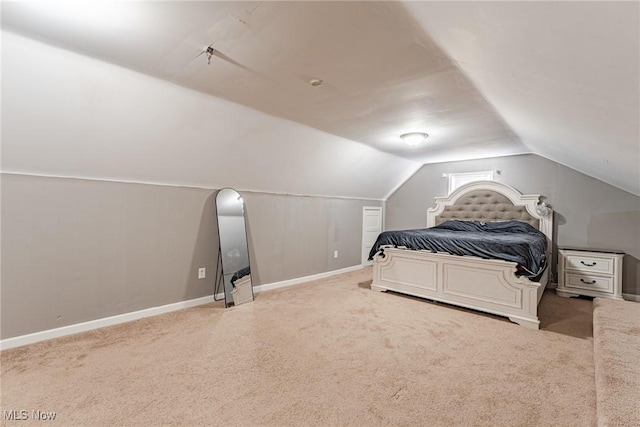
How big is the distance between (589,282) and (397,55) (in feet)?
13.2

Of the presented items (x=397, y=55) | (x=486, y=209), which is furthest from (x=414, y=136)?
(x=486, y=209)

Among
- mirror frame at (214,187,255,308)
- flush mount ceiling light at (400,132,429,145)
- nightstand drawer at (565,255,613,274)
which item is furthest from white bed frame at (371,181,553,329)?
mirror frame at (214,187,255,308)

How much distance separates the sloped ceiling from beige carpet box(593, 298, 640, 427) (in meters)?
1.35

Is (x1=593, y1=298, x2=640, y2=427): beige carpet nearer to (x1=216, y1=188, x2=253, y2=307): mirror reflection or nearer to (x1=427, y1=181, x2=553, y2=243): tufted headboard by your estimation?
(x1=427, y1=181, x2=553, y2=243): tufted headboard

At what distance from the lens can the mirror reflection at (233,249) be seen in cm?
350

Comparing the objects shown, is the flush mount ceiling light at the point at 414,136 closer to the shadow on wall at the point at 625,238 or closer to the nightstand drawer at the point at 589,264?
the nightstand drawer at the point at 589,264

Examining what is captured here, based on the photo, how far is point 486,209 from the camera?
4.90 m

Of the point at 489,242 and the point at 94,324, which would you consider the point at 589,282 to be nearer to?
the point at 489,242

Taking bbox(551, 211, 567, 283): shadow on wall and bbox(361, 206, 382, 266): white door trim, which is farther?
bbox(361, 206, 382, 266): white door trim

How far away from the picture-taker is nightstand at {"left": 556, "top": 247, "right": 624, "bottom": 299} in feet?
12.1

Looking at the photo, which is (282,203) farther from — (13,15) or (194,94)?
(13,15)

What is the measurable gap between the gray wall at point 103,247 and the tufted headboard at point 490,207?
3.19 m

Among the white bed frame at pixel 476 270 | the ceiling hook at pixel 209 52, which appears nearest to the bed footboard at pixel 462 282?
the white bed frame at pixel 476 270

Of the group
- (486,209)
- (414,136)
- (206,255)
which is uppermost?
(414,136)
